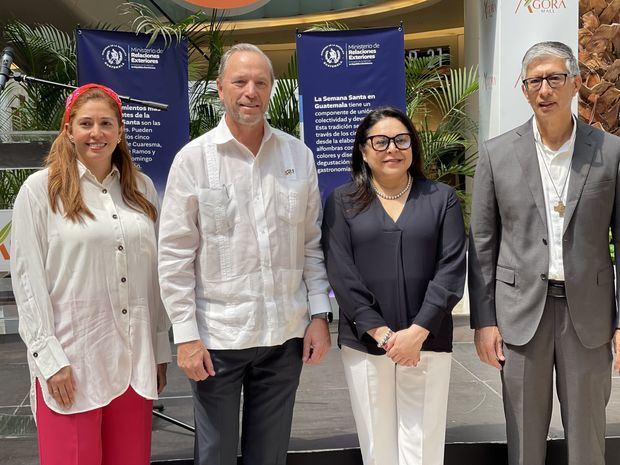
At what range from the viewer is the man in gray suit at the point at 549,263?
2.43 m

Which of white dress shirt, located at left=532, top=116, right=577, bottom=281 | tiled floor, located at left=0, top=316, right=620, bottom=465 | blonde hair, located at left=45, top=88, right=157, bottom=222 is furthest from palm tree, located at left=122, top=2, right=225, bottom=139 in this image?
white dress shirt, located at left=532, top=116, right=577, bottom=281

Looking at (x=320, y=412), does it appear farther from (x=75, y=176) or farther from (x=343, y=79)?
(x=343, y=79)

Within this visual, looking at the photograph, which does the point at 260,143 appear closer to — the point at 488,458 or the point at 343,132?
the point at 488,458

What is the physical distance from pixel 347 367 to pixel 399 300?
0.34 metres

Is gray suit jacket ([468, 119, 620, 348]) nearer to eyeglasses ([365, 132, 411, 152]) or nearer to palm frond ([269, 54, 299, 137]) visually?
eyeglasses ([365, 132, 411, 152])

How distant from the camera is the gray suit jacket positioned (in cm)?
243

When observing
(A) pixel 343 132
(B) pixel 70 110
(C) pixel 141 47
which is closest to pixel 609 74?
(A) pixel 343 132

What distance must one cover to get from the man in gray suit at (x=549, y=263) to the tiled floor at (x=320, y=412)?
70cm

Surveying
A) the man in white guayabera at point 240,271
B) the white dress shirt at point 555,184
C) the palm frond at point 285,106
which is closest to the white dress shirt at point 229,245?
the man in white guayabera at point 240,271

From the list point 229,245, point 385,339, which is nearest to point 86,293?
point 229,245

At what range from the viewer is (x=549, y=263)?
2.46 meters

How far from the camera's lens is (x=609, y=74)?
7469 mm

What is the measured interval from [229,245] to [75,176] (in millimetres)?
575

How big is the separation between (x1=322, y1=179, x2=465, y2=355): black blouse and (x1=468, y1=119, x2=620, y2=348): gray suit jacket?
22 centimetres
